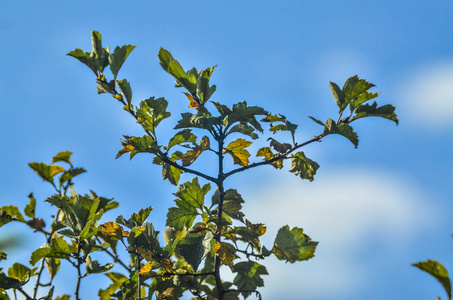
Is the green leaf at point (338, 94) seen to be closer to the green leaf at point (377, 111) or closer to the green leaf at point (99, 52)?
the green leaf at point (377, 111)

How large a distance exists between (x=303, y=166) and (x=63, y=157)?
1.62 meters

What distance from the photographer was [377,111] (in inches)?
99.6

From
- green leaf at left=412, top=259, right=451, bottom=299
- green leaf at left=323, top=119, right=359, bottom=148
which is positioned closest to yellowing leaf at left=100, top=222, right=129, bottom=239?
green leaf at left=323, top=119, right=359, bottom=148

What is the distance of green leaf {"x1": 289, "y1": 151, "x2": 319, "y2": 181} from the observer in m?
2.70

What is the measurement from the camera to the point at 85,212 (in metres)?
2.57

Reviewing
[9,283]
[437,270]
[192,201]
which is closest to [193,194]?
[192,201]

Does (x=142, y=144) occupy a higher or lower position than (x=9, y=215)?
higher

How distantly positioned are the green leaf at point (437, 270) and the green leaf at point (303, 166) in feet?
4.06

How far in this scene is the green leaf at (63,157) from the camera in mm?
3201

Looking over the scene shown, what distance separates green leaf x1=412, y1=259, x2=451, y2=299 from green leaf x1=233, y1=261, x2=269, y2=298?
3.87ft

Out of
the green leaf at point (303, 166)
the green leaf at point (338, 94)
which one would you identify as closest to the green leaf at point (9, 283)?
the green leaf at point (303, 166)

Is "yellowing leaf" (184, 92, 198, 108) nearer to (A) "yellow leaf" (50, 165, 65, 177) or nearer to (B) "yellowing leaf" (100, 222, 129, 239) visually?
(B) "yellowing leaf" (100, 222, 129, 239)

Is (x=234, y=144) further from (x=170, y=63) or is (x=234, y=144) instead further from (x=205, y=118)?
(x=170, y=63)

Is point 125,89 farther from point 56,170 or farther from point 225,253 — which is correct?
point 225,253
